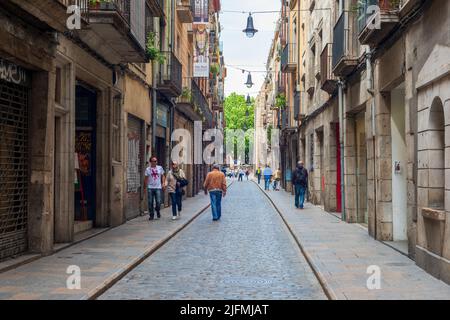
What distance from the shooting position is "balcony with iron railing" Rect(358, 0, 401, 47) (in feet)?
35.1

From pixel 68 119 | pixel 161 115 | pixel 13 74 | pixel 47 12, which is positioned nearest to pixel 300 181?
pixel 161 115

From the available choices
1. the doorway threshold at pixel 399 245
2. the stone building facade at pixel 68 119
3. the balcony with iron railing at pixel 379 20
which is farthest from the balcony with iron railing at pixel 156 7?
the doorway threshold at pixel 399 245

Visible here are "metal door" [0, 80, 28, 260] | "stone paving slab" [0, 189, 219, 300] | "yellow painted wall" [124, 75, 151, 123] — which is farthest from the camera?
"yellow painted wall" [124, 75, 151, 123]

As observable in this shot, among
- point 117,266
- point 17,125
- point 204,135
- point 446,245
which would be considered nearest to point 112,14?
point 17,125

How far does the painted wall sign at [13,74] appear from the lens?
923 centimetres

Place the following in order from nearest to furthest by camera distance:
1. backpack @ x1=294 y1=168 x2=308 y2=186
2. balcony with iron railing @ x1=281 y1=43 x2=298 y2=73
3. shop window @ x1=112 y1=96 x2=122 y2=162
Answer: shop window @ x1=112 y1=96 x2=122 y2=162, backpack @ x1=294 y1=168 x2=308 y2=186, balcony with iron railing @ x1=281 y1=43 x2=298 y2=73

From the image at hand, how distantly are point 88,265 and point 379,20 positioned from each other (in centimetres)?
624

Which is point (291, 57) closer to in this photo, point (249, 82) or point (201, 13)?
point (201, 13)

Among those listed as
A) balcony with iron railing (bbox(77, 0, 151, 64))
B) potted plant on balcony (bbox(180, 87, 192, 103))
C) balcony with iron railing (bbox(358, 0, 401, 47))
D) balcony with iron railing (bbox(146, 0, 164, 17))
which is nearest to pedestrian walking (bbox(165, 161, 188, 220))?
balcony with iron railing (bbox(77, 0, 151, 64))

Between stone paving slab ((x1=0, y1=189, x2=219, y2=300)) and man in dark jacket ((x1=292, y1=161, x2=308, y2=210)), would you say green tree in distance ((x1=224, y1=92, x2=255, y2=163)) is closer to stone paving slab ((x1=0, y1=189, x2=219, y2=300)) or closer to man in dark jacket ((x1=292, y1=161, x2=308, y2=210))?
man in dark jacket ((x1=292, y1=161, x2=308, y2=210))

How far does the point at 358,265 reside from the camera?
370 inches

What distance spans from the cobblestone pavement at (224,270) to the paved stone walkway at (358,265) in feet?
0.98

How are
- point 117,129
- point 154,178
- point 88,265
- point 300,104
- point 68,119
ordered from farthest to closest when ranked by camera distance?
point 300,104 < point 154,178 < point 117,129 < point 68,119 < point 88,265

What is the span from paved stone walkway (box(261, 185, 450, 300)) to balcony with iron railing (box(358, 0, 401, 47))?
3.92 metres
